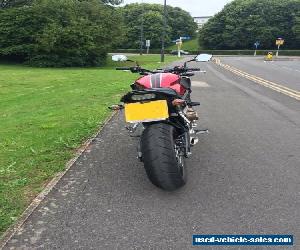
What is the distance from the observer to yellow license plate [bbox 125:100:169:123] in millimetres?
4668

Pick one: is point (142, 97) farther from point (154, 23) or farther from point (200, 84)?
point (154, 23)

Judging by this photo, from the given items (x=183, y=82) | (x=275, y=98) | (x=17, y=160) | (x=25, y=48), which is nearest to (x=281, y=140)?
(x=183, y=82)

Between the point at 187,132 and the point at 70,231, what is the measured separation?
206cm

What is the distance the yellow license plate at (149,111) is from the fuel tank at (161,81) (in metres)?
0.44

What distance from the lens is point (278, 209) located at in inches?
164

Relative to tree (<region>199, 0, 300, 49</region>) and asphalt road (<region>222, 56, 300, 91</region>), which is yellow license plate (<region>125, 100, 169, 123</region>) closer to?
asphalt road (<region>222, 56, 300, 91</region>)

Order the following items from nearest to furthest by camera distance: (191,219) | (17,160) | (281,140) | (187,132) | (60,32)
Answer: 1. (191,219)
2. (187,132)
3. (17,160)
4. (281,140)
5. (60,32)

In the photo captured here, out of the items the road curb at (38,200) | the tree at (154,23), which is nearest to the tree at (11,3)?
the tree at (154,23)

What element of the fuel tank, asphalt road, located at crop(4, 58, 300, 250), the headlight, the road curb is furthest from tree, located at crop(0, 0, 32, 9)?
the headlight

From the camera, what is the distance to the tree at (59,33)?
33.9 meters

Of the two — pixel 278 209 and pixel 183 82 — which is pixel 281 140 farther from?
pixel 278 209

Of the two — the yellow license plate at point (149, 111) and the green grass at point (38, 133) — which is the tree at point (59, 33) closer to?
the green grass at point (38, 133)

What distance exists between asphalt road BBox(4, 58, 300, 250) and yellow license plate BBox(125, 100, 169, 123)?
799mm

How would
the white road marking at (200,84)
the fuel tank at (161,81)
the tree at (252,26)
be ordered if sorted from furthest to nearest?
the tree at (252,26)
the white road marking at (200,84)
the fuel tank at (161,81)
